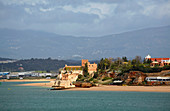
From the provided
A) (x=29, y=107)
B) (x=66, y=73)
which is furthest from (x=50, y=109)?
(x=66, y=73)

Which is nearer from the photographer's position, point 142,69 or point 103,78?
point 142,69

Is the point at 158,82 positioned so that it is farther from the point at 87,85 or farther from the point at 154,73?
the point at 87,85

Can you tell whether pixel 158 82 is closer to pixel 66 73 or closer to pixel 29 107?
pixel 66 73

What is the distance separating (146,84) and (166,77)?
778cm

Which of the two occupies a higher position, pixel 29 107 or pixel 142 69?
pixel 142 69

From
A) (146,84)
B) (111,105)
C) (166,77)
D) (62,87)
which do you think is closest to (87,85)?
(62,87)

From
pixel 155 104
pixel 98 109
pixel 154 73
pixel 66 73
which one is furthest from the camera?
pixel 66 73

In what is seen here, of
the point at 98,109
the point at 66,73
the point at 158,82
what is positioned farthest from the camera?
the point at 66,73

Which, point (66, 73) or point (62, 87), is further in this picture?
point (66, 73)

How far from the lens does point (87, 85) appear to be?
12094cm

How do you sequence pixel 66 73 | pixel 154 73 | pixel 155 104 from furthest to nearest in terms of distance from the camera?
1. pixel 66 73
2. pixel 154 73
3. pixel 155 104

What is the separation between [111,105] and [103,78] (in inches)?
2819

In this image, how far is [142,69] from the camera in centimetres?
13188

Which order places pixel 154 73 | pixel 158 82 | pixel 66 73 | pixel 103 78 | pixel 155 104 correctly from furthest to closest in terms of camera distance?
pixel 66 73
pixel 103 78
pixel 154 73
pixel 158 82
pixel 155 104
